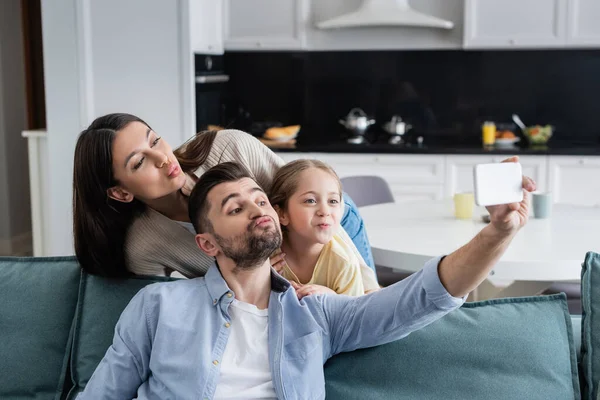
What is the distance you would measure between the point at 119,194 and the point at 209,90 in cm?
314

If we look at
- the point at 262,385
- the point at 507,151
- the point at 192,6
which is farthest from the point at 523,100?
the point at 262,385

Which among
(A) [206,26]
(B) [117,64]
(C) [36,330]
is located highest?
(A) [206,26]

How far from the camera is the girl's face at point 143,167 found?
7.13 feet

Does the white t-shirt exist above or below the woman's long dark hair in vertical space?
below

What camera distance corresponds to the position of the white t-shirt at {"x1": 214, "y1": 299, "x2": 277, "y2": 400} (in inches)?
75.1

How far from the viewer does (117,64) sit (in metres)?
4.84

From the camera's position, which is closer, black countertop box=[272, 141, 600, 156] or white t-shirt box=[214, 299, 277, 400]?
white t-shirt box=[214, 299, 277, 400]

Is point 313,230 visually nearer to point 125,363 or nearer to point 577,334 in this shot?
point 125,363

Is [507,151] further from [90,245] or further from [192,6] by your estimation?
[90,245]

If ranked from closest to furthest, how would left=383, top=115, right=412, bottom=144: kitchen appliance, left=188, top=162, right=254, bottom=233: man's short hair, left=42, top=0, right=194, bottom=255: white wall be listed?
left=188, top=162, right=254, bottom=233: man's short hair
left=42, top=0, right=194, bottom=255: white wall
left=383, top=115, right=412, bottom=144: kitchen appliance

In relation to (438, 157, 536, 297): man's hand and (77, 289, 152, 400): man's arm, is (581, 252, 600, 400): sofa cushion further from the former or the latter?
(77, 289, 152, 400): man's arm

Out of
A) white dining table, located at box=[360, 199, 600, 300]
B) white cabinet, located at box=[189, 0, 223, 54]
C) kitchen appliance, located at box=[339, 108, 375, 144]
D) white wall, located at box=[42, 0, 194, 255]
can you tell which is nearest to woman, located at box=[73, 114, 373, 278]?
white dining table, located at box=[360, 199, 600, 300]

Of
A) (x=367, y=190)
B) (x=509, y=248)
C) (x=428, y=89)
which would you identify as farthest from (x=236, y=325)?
(x=428, y=89)

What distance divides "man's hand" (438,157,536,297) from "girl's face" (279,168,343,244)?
1.60 ft
